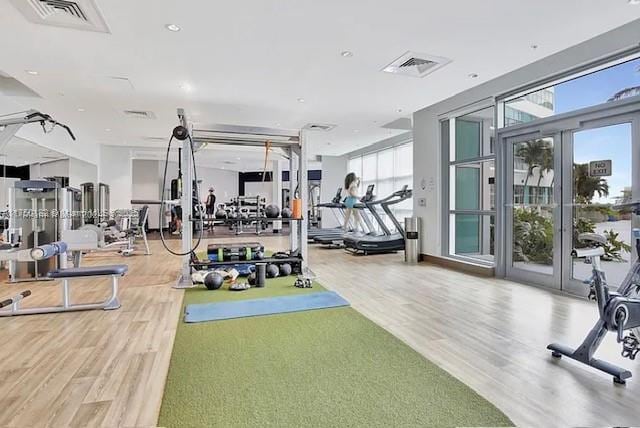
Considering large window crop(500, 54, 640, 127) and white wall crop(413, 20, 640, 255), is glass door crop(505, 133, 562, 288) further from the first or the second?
white wall crop(413, 20, 640, 255)

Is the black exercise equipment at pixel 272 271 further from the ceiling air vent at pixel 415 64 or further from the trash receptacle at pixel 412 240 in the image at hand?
the ceiling air vent at pixel 415 64

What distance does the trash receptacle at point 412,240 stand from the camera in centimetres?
716

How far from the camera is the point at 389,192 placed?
1153cm

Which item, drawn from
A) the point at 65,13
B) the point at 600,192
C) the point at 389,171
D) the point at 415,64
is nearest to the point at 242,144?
the point at 65,13

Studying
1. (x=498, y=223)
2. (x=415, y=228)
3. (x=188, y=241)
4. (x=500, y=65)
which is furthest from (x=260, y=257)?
(x=500, y=65)

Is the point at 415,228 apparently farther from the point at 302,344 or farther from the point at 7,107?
the point at 7,107

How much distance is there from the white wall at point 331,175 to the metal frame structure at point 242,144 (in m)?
7.75

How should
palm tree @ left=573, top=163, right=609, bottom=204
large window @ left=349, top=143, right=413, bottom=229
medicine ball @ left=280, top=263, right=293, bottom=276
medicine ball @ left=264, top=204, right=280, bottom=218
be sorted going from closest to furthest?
palm tree @ left=573, top=163, right=609, bottom=204
medicine ball @ left=280, top=263, right=293, bottom=276
medicine ball @ left=264, top=204, right=280, bottom=218
large window @ left=349, top=143, right=413, bottom=229

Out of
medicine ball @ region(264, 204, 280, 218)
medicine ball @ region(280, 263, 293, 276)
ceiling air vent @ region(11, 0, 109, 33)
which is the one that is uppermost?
ceiling air vent @ region(11, 0, 109, 33)

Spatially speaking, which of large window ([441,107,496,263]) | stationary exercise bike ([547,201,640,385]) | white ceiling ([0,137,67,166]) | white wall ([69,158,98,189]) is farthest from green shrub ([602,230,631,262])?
white wall ([69,158,98,189])

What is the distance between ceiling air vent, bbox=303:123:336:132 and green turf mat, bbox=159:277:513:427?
6.15 metres

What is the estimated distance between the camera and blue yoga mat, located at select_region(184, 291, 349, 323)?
3.57 meters

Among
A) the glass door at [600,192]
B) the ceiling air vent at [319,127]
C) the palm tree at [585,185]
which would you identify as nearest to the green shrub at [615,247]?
the glass door at [600,192]

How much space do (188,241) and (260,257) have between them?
45.1 inches
